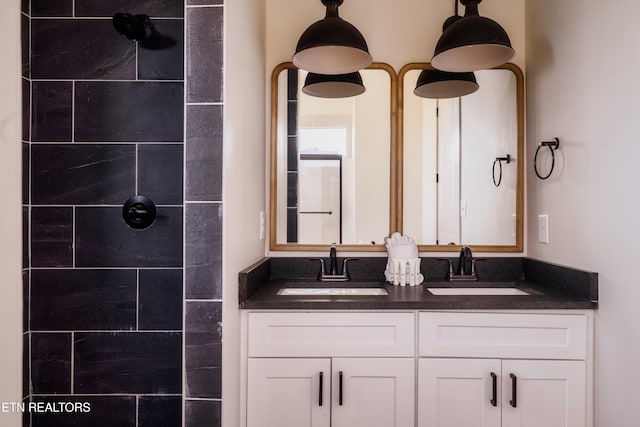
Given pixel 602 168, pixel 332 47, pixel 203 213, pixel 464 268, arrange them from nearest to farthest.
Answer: pixel 203 213 → pixel 602 168 → pixel 332 47 → pixel 464 268

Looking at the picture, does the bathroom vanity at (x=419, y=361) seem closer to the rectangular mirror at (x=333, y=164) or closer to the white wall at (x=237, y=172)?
the white wall at (x=237, y=172)

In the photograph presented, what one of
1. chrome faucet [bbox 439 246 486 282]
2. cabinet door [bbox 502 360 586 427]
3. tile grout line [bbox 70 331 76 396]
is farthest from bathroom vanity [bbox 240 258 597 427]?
tile grout line [bbox 70 331 76 396]

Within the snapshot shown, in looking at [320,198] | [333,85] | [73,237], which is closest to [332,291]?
[320,198]

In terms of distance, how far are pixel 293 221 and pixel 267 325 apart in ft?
2.14

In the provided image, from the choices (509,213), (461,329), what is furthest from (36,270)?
(509,213)

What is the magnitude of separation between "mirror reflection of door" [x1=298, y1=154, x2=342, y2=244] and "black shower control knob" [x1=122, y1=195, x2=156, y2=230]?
2.39 ft

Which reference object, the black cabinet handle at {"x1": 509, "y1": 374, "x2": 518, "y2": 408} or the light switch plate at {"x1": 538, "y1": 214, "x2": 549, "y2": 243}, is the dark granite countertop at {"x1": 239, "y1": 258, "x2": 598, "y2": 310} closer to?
the light switch plate at {"x1": 538, "y1": 214, "x2": 549, "y2": 243}

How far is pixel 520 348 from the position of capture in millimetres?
1412

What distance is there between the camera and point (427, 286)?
176 cm

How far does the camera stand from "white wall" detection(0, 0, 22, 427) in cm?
132

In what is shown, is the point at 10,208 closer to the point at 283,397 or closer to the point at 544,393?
the point at 283,397

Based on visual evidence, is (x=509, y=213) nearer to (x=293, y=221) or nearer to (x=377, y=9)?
(x=293, y=221)

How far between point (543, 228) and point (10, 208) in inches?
87.9

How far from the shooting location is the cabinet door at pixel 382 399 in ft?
4.64
